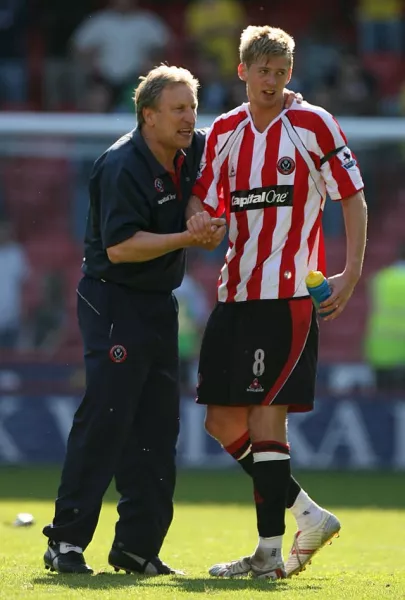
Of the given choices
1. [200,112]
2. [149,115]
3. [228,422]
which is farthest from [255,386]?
[200,112]

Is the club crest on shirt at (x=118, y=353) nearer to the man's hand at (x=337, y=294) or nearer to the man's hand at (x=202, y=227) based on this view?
the man's hand at (x=202, y=227)

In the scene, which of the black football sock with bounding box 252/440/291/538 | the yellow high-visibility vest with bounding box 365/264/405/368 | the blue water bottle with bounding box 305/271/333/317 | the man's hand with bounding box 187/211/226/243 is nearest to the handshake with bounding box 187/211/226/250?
the man's hand with bounding box 187/211/226/243

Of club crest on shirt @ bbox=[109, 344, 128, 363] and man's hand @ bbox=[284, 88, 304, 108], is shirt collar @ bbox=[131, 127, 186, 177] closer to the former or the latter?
man's hand @ bbox=[284, 88, 304, 108]

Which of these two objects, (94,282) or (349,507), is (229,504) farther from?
(94,282)

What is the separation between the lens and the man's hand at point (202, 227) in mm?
5266

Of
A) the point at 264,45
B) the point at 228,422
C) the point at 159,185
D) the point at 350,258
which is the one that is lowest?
the point at 228,422

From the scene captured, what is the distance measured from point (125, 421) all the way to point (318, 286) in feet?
3.16

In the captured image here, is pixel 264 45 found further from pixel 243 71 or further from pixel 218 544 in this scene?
pixel 218 544

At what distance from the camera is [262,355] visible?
5637mm

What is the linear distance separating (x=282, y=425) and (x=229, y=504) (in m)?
3.48

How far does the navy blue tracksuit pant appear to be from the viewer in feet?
18.1

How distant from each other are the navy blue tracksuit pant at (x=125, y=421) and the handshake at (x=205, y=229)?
18.6 inches

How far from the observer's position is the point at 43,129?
12336mm

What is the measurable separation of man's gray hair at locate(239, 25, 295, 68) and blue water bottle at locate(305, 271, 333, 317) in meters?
0.87
